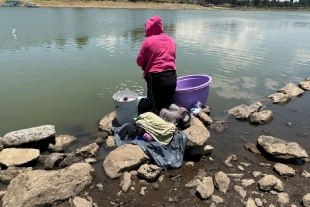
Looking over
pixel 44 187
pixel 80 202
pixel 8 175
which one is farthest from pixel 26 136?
pixel 80 202

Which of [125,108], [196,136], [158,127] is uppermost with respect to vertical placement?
[125,108]

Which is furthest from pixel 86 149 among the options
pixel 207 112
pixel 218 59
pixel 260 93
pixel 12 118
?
pixel 218 59

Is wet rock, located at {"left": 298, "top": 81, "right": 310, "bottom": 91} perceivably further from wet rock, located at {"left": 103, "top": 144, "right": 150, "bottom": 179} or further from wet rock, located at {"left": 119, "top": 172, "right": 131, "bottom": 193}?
wet rock, located at {"left": 119, "top": 172, "right": 131, "bottom": 193}

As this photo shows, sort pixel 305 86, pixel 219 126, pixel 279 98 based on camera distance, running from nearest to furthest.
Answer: pixel 219 126, pixel 279 98, pixel 305 86

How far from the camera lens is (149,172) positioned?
421cm

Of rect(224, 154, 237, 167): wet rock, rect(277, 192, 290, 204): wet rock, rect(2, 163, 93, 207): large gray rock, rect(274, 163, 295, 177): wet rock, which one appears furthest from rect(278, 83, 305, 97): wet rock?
rect(2, 163, 93, 207): large gray rock

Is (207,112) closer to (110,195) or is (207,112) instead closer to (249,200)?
(249,200)

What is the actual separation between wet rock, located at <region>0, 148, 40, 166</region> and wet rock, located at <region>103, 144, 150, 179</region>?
1423 millimetres

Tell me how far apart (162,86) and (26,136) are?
2976 mm

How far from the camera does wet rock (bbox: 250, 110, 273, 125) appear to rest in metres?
6.27

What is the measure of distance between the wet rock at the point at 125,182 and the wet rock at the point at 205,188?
44.0 inches

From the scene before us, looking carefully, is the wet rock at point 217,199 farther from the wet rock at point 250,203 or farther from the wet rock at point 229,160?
the wet rock at point 229,160

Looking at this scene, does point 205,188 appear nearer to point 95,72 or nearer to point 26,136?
point 26,136

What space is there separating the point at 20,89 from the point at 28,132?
384 centimetres
